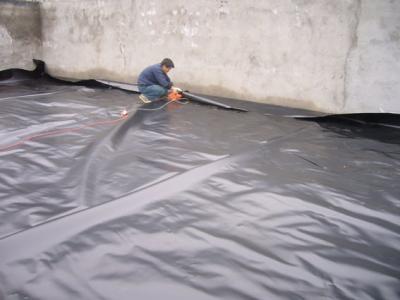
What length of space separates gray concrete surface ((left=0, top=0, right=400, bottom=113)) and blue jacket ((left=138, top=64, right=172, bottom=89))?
721 mm

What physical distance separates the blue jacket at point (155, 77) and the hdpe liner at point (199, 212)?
1059 mm

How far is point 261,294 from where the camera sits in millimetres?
1226

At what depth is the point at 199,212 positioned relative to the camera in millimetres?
1760

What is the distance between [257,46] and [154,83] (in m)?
1.27

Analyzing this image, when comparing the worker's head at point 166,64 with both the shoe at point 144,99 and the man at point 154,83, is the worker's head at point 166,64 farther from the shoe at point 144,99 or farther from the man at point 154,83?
the shoe at point 144,99

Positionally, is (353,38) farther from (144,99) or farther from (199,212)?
(199,212)

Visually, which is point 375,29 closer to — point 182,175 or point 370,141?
point 370,141

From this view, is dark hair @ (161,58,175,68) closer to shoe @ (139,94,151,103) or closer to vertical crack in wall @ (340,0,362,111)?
shoe @ (139,94,151,103)

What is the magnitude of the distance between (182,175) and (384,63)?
238 centimetres

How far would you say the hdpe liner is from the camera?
4.20 ft

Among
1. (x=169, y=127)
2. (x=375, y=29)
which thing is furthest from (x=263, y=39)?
(x=169, y=127)

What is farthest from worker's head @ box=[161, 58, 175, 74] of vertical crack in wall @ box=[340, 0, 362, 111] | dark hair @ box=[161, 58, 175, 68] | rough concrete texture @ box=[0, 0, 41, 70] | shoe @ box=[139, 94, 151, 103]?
rough concrete texture @ box=[0, 0, 41, 70]

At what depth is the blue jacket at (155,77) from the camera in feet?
13.7

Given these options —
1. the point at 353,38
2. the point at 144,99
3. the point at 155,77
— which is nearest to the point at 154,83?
the point at 155,77
